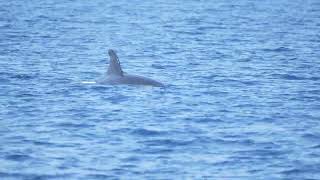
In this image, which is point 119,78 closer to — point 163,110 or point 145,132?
point 163,110

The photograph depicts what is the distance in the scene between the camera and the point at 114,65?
30.9 metres

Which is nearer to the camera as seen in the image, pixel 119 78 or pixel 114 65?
pixel 114 65

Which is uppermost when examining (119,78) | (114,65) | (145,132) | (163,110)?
(114,65)

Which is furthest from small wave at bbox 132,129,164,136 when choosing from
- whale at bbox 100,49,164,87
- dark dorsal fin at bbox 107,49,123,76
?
dark dorsal fin at bbox 107,49,123,76

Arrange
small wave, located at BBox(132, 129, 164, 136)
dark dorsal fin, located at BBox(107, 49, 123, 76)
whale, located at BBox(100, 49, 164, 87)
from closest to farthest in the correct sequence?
small wave, located at BBox(132, 129, 164, 136), dark dorsal fin, located at BBox(107, 49, 123, 76), whale, located at BBox(100, 49, 164, 87)

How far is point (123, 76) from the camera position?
102 ft

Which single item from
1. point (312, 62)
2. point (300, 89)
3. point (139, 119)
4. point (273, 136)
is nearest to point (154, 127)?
point (139, 119)

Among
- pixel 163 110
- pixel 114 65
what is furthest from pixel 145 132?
pixel 114 65

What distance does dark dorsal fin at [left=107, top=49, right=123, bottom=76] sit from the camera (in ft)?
100

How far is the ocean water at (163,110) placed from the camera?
798 inches

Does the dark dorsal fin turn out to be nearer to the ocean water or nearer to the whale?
the whale

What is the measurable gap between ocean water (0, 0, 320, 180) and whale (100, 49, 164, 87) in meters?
0.45

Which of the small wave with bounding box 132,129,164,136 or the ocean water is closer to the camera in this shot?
the ocean water

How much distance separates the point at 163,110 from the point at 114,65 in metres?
4.78
